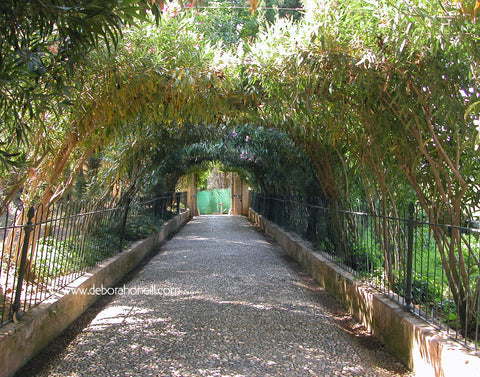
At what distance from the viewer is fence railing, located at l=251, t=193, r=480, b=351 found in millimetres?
3340

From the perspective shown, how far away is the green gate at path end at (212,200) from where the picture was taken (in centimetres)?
3136

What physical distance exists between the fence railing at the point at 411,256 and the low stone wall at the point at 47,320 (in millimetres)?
2973

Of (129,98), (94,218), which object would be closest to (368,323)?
(129,98)

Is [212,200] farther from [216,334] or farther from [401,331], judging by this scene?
[401,331]

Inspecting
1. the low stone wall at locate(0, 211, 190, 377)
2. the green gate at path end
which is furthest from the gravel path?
the green gate at path end

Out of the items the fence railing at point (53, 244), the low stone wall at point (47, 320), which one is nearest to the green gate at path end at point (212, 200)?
the fence railing at point (53, 244)

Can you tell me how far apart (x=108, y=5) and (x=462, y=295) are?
3.21 m

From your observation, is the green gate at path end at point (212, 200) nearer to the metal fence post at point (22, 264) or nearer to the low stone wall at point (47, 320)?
the low stone wall at point (47, 320)

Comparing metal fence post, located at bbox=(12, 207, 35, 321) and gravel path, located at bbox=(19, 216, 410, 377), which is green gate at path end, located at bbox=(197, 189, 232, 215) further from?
metal fence post, located at bbox=(12, 207, 35, 321)

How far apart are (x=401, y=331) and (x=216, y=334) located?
5.31 ft

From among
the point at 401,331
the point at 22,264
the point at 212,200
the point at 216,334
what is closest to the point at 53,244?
the point at 22,264

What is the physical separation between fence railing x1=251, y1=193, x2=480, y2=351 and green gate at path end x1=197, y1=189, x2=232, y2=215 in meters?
21.9

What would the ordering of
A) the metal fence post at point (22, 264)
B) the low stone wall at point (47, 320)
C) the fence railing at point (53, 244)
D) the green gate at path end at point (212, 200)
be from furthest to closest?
1. the green gate at path end at point (212, 200)
2. the fence railing at point (53, 244)
3. the metal fence post at point (22, 264)
4. the low stone wall at point (47, 320)

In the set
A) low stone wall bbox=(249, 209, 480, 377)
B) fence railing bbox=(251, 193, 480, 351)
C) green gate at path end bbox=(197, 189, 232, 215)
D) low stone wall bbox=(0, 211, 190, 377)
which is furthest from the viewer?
green gate at path end bbox=(197, 189, 232, 215)
